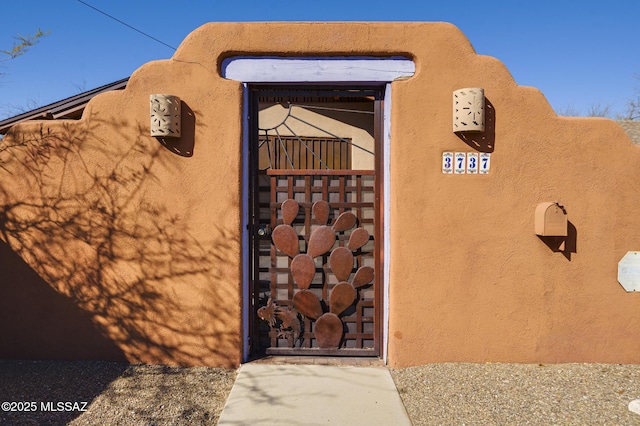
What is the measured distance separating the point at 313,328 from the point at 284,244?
0.96 m

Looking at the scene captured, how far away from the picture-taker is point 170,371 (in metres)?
3.78

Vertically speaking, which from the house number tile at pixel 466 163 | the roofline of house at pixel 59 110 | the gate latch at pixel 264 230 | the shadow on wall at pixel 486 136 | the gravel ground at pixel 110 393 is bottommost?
the gravel ground at pixel 110 393

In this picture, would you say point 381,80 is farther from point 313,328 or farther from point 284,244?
point 313,328

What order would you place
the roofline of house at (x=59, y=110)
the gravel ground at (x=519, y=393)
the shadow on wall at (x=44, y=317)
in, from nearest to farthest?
1. the gravel ground at (x=519, y=393)
2. the shadow on wall at (x=44, y=317)
3. the roofline of house at (x=59, y=110)

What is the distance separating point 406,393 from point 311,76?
3176 mm

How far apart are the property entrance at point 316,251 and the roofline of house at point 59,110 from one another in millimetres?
2304

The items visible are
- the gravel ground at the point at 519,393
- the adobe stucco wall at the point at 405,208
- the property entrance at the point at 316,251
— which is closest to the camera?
the gravel ground at the point at 519,393

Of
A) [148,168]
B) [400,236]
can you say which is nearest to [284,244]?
[400,236]

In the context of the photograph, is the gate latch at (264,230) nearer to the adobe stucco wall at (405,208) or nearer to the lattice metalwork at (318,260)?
the lattice metalwork at (318,260)

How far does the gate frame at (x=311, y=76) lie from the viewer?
3.86 meters

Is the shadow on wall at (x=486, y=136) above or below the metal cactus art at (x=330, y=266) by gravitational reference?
above

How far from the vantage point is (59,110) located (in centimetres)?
467

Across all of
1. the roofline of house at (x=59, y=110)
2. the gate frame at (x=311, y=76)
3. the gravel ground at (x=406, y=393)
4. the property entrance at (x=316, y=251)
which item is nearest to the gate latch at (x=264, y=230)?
the property entrance at (x=316, y=251)

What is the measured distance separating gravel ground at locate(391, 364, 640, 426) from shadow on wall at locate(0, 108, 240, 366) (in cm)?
188
